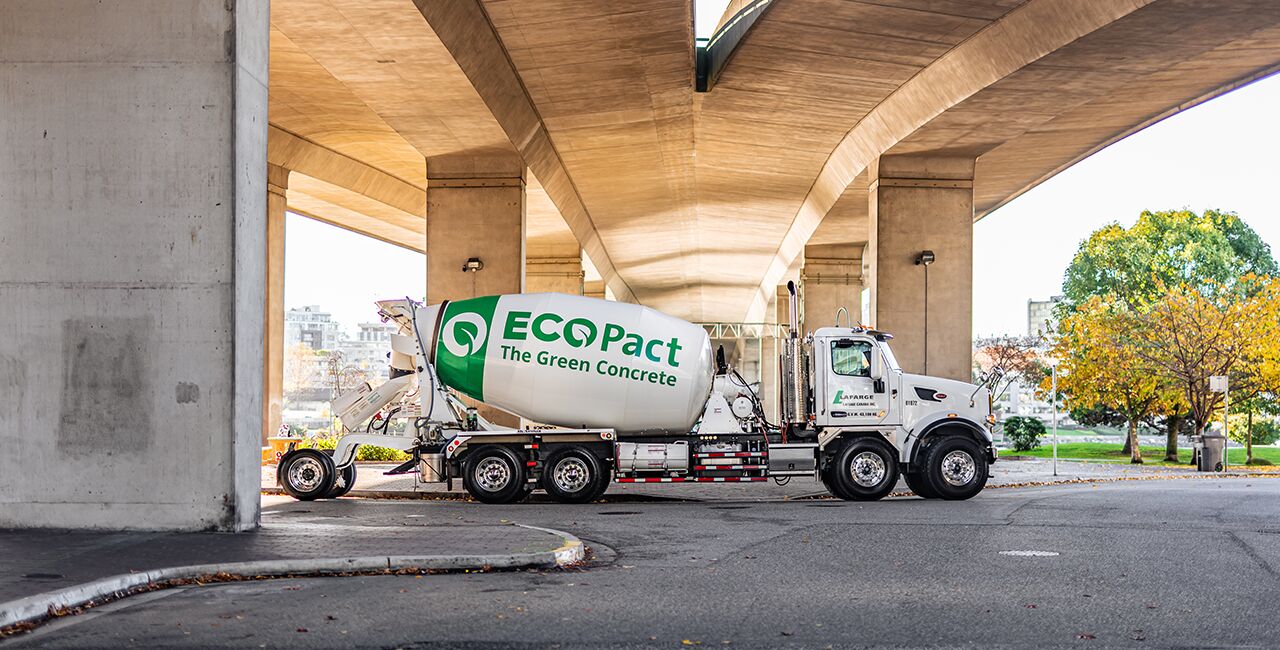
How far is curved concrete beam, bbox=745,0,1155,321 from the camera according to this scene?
19641mm

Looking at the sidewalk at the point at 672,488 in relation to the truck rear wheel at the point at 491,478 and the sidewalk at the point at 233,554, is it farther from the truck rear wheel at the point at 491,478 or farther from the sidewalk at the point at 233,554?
the sidewalk at the point at 233,554

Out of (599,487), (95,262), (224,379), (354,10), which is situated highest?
(354,10)

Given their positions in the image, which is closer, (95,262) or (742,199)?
(95,262)

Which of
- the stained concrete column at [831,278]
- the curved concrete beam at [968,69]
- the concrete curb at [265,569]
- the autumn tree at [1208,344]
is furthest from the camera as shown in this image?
the stained concrete column at [831,278]

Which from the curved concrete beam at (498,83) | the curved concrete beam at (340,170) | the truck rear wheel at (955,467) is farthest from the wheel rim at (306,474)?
the curved concrete beam at (340,170)

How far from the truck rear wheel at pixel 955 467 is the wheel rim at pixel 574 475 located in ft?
17.5

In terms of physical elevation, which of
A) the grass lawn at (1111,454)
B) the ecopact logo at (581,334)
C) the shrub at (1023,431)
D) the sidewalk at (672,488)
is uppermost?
the ecopact logo at (581,334)

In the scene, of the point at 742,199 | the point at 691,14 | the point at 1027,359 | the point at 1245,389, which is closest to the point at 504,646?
the point at 691,14

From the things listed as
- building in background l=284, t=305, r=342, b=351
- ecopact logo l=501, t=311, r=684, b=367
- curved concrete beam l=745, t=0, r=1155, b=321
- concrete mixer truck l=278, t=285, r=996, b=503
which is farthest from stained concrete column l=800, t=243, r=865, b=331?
building in background l=284, t=305, r=342, b=351

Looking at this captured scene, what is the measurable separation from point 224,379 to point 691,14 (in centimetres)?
1123

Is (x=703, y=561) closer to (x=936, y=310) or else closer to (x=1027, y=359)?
(x=936, y=310)

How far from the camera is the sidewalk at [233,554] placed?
969cm

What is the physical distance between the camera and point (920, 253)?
2950 cm

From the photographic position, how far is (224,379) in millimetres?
13297
